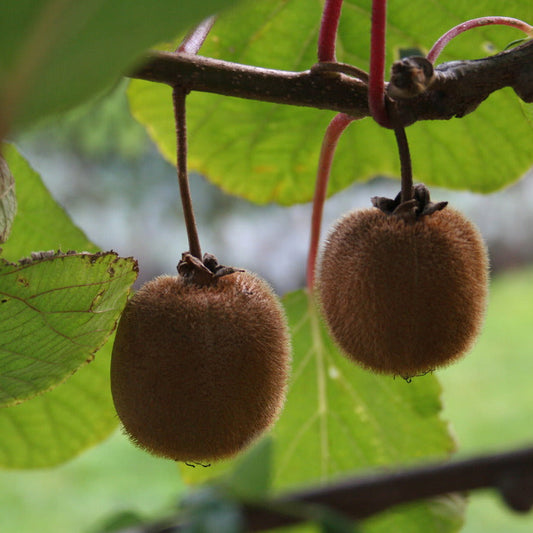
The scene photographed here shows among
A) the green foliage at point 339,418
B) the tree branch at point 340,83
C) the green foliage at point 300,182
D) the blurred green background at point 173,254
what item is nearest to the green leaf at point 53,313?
the green foliage at point 300,182

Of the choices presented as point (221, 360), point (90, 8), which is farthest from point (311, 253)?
point (90, 8)

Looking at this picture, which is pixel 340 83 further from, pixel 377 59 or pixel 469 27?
pixel 469 27

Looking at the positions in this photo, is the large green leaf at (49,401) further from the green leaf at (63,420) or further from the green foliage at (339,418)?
the green foliage at (339,418)

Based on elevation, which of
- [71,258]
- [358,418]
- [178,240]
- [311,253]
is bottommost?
[178,240]

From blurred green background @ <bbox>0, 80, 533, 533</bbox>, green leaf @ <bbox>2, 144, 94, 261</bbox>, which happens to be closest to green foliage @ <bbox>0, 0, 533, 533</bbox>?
green leaf @ <bbox>2, 144, 94, 261</bbox>

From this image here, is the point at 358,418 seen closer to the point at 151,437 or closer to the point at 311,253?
the point at 311,253

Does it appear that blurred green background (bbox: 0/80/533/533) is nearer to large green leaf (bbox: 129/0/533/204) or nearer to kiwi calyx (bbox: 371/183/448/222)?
large green leaf (bbox: 129/0/533/204)

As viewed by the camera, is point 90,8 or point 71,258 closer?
point 90,8
